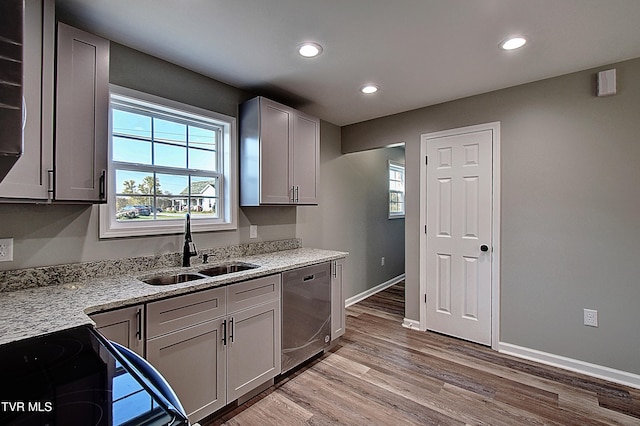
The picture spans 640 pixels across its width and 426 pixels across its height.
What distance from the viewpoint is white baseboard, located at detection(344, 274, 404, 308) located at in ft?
13.7

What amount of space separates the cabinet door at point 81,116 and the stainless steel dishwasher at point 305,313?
138 centimetres

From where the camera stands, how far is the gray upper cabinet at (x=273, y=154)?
2.65 metres

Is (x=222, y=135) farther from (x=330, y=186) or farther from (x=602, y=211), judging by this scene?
(x=602, y=211)

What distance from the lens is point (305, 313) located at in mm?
2551

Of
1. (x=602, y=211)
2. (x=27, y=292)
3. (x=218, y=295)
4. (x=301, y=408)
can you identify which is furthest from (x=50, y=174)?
(x=602, y=211)

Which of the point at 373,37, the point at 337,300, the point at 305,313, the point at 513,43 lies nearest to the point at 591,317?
the point at 337,300

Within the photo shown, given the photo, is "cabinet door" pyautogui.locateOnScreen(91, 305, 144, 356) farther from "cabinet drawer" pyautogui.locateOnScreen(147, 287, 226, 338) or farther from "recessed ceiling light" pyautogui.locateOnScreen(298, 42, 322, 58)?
"recessed ceiling light" pyautogui.locateOnScreen(298, 42, 322, 58)

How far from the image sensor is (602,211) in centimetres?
240

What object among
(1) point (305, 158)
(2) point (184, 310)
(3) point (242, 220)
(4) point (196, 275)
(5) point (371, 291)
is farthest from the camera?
(5) point (371, 291)

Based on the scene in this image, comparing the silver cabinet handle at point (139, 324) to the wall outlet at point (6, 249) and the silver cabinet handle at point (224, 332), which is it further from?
the wall outlet at point (6, 249)

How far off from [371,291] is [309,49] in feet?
11.7

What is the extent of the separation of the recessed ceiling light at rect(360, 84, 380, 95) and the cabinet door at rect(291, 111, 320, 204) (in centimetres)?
59

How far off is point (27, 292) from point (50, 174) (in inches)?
25.5

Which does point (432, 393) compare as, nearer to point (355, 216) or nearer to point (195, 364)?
point (195, 364)
